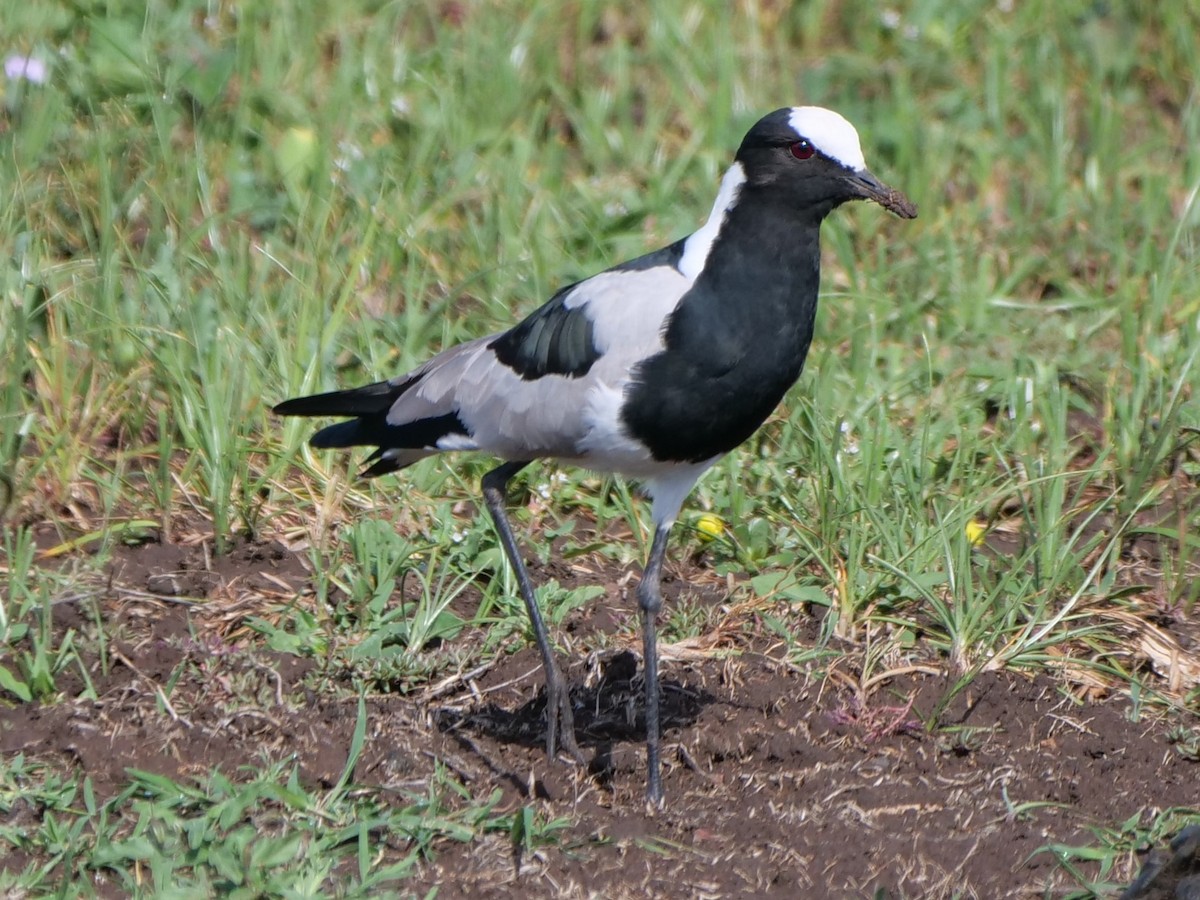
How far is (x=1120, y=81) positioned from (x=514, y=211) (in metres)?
2.76

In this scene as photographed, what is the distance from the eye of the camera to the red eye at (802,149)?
138 inches

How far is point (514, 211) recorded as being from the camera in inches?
219

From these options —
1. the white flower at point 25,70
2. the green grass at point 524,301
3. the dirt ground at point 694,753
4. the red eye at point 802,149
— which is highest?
the white flower at point 25,70

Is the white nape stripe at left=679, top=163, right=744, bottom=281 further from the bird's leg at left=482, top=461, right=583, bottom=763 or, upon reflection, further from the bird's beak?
the bird's leg at left=482, top=461, right=583, bottom=763

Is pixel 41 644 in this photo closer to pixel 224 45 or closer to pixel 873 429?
pixel 873 429

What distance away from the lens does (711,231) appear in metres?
3.62

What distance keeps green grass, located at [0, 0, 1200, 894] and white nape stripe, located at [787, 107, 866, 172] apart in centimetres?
100

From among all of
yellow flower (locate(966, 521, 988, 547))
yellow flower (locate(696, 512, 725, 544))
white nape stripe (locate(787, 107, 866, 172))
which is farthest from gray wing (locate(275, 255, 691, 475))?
yellow flower (locate(966, 521, 988, 547))

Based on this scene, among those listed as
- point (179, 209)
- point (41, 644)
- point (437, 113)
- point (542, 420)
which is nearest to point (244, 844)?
point (41, 644)

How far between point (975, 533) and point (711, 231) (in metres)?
1.26

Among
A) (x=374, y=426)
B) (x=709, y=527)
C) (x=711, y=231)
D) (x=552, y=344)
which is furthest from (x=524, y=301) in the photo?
(x=711, y=231)

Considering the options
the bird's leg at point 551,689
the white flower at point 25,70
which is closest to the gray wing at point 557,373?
the bird's leg at point 551,689

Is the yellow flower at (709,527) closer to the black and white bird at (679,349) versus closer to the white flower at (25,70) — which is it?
the black and white bird at (679,349)

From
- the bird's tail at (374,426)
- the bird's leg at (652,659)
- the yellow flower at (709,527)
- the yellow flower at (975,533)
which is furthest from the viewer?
the yellow flower at (709,527)
